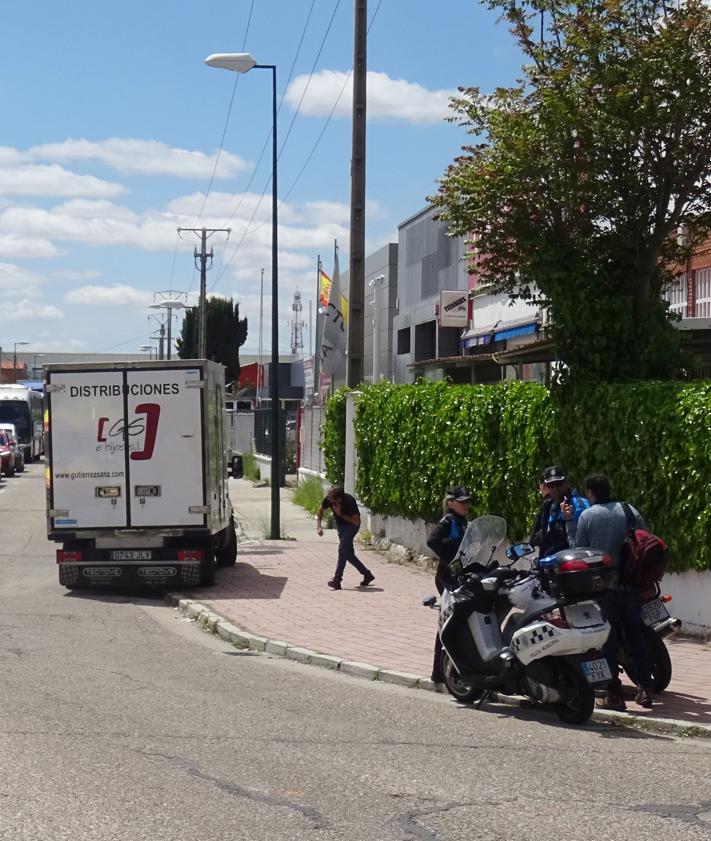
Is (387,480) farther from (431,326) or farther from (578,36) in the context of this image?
(431,326)

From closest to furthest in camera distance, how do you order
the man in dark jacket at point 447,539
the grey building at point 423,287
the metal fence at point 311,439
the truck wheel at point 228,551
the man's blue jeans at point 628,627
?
the man's blue jeans at point 628,627 < the man in dark jacket at point 447,539 < the truck wheel at point 228,551 < the metal fence at point 311,439 < the grey building at point 423,287

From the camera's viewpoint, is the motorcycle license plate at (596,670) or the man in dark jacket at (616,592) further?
the man in dark jacket at (616,592)

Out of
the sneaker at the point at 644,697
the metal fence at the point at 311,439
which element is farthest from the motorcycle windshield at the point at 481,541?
the metal fence at the point at 311,439

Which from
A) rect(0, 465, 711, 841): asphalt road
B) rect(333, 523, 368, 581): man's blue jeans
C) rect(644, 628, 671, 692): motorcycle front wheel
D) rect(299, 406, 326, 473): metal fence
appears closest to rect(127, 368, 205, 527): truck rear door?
rect(333, 523, 368, 581): man's blue jeans

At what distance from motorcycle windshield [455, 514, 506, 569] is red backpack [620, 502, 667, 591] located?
920 millimetres

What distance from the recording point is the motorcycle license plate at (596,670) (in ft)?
30.9

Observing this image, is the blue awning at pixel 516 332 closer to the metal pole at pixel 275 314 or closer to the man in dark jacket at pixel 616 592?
the metal pole at pixel 275 314

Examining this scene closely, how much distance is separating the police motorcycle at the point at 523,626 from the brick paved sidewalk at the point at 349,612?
694 mm

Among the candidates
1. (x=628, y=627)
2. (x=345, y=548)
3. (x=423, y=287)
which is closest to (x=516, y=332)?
(x=345, y=548)

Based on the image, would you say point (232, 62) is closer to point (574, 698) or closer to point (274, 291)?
point (274, 291)

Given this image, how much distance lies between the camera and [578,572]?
938cm

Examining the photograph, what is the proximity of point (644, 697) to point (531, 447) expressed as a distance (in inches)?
255

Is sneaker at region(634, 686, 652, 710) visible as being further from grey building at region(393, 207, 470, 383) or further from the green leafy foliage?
grey building at region(393, 207, 470, 383)

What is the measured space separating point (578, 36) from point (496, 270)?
2.89 m
